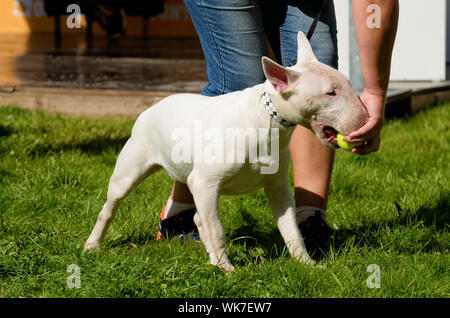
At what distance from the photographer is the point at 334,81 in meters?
2.20

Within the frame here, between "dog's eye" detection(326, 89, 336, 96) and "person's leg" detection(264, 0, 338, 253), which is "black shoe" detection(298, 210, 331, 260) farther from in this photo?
"dog's eye" detection(326, 89, 336, 96)

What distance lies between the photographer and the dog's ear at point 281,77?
85.0 inches

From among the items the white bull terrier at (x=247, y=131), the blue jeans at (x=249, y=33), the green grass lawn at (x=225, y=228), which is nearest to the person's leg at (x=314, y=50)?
the blue jeans at (x=249, y=33)

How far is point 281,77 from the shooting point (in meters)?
2.19

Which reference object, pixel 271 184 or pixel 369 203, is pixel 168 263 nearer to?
pixel 271 184

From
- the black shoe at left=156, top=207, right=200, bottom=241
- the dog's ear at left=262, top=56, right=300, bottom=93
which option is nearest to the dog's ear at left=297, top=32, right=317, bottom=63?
the dog's ear at left=262, top=56, right=300, bottom=93

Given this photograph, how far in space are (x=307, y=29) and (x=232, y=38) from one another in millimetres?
309

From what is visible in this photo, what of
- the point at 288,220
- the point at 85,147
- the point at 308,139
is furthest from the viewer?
the point at 85,147

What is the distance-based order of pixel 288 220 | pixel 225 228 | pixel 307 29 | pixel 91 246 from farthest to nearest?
1. pixel 225 228
2. pixel 91 246
3. pixel 307 29
4. pixel 288 220

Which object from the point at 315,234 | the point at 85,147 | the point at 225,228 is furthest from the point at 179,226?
the point at 85,147

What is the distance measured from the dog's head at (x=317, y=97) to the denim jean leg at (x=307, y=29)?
490 millimetres

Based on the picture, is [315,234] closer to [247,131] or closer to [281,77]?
[247,131]

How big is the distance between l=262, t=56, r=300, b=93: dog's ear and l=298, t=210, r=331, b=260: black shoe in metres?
0.86

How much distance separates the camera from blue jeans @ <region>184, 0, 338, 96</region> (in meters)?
2.62
